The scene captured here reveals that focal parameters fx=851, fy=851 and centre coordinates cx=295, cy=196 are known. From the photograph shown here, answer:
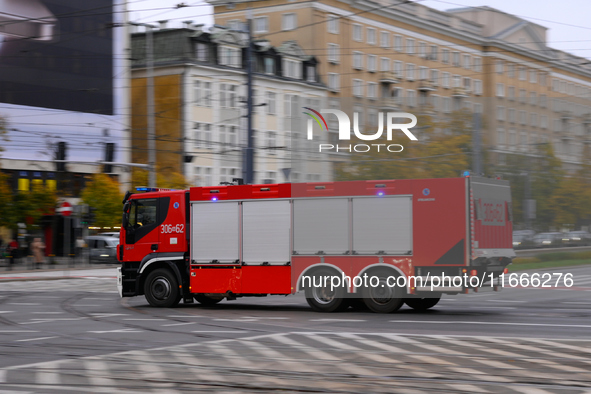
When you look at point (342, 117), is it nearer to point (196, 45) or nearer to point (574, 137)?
point (574, 137)

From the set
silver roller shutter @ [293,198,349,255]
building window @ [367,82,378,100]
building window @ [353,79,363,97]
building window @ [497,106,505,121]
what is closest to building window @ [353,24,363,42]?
building window @ [353,79,363,97]

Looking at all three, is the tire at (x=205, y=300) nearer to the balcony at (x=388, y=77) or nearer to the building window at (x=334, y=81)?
the building window at (x=334, y=81)

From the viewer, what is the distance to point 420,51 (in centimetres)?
7900

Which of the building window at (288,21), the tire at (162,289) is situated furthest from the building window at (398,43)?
the tire at (162,289)

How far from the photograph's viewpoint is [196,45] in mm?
62750

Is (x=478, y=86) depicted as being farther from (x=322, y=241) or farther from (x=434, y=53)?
(x=322, y=241)

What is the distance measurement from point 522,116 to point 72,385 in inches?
1494

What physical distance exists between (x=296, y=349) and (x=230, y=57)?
5539cm

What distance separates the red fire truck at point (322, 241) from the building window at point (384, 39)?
5866 centimetres

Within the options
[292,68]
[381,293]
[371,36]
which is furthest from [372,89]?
[381,293]

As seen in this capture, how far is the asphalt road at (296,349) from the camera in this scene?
8.79 m

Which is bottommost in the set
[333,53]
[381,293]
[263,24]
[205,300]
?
[205,300]

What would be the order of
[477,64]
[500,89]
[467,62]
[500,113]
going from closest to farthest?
[500,113] → [467,62] → [500,89] → [477,64]

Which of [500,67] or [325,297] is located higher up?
[500,67]
